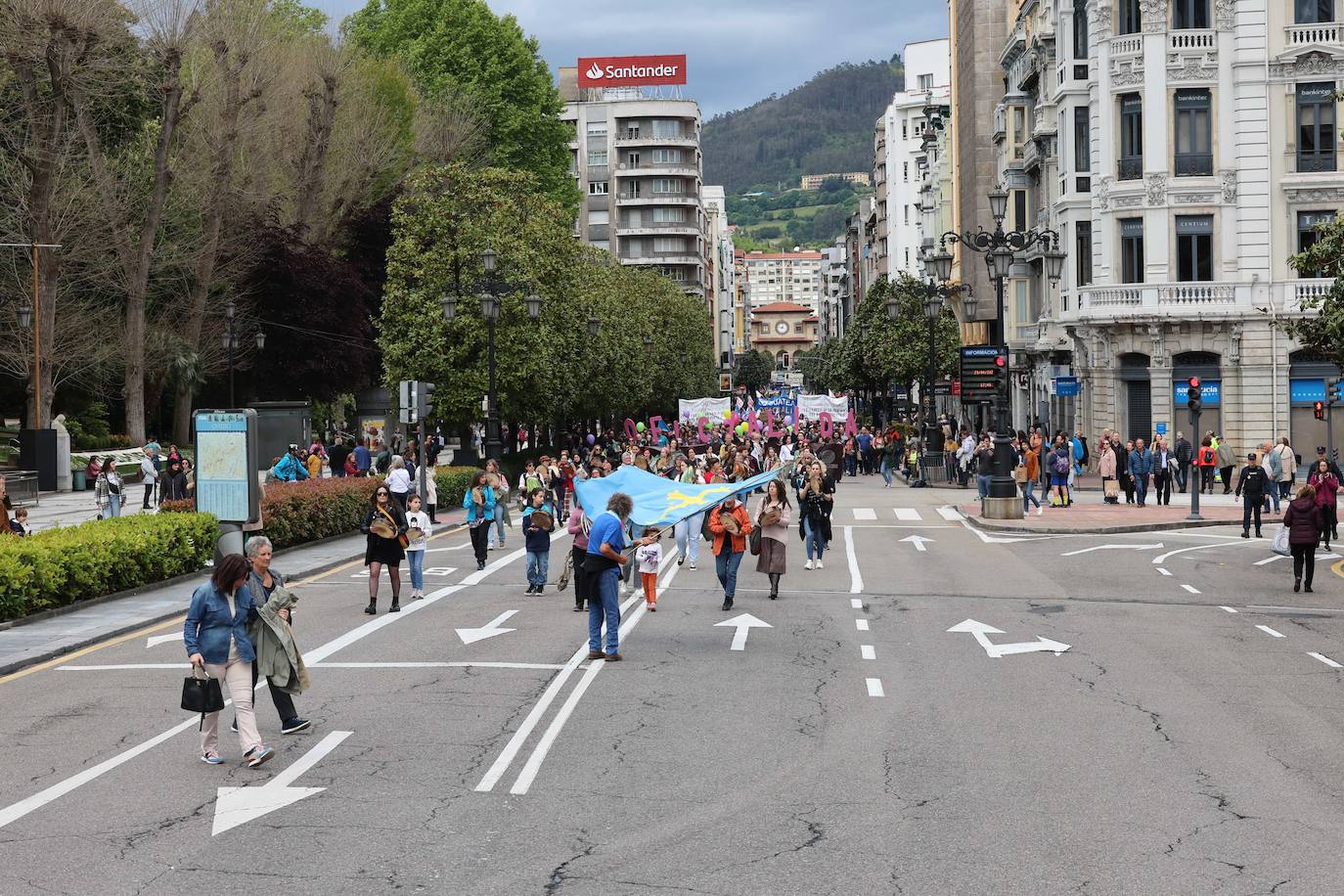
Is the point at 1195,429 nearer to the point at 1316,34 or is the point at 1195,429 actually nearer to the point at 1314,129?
the point at 1314,129

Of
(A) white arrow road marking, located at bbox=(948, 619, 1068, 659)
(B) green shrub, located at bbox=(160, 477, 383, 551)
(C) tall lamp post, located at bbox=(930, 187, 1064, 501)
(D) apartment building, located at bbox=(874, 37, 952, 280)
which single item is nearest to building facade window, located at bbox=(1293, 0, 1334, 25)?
(C) tall lamp post, located at bbox=(930, 187, 1064, 501)

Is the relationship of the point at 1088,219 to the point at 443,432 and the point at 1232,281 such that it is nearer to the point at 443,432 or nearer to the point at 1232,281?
the point at 1232,281

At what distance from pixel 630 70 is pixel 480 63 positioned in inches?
2833

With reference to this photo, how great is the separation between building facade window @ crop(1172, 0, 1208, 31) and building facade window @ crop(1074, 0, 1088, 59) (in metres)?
5.39

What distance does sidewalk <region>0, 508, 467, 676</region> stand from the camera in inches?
685

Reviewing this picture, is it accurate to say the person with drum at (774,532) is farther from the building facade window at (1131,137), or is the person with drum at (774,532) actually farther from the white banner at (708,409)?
the white banner at (708,409)

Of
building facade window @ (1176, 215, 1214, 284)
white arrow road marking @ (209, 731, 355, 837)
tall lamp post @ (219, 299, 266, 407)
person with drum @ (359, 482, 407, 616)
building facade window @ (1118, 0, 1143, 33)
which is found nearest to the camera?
white arrow road marking @ (209, 731, 355, 837)

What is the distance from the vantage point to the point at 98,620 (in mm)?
20000

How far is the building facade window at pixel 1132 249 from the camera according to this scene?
47.5m

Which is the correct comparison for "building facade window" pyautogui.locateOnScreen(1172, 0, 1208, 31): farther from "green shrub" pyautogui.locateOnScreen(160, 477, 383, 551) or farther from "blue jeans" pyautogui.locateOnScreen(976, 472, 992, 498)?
"green shrub" pyautogui.locateOnScreen(160, 477, 383, 551)

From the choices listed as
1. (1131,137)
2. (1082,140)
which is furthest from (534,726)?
(1082,140)

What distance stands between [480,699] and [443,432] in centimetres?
5761

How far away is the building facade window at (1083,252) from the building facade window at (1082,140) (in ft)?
6.30

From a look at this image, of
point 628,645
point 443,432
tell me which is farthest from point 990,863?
point 443,432
